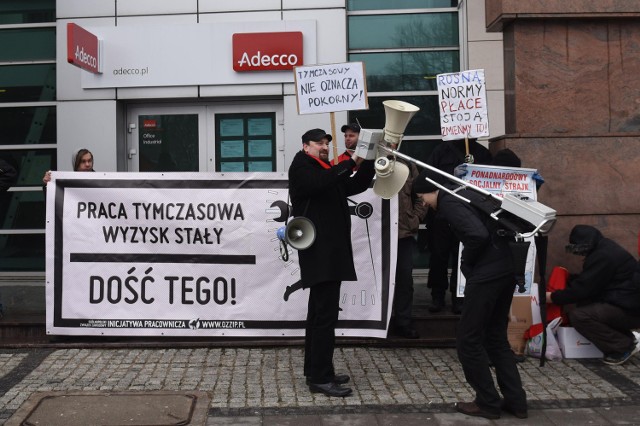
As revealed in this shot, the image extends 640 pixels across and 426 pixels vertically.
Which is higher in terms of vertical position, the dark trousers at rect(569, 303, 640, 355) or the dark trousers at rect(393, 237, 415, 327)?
the dark trousers at rect(393, 237, 415, 327)

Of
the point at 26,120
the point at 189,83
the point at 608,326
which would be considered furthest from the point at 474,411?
the point at 26,120

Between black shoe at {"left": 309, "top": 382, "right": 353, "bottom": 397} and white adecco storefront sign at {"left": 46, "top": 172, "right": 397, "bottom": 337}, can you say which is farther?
white adecco storefront sign at {"left": 46, "top": 172, "right": 397, "bottom": 337}

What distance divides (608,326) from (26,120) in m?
7.79

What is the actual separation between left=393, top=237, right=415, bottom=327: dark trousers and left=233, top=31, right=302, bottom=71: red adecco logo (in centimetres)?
350

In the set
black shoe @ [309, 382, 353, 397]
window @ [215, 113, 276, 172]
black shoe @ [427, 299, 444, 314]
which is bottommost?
black shoe @ [309, 382, 353, 397]

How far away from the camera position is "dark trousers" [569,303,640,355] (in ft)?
24.4

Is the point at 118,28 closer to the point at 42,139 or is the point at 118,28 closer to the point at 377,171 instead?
the point at 42,139

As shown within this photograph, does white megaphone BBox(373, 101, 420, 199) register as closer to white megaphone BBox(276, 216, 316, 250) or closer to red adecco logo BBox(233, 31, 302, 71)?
white megaphone BBox(276, 216, 316, 250)

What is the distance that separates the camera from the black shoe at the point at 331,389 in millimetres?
6457

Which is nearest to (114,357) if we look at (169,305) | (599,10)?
(169,305)

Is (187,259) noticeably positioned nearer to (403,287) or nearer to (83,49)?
(403,287)

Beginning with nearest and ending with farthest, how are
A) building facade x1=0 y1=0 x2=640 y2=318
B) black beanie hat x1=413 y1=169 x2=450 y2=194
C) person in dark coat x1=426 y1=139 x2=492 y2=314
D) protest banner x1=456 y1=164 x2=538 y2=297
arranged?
black beanie hat x1=413 y1=169 x2=450 y2=194
protest banner x1=456 y1=164 x2=538 y2=297
person in dark coat x1=426 y1=139 x2=492 y2=314
building facade x1=0 y1=0 x2=640 y2=318

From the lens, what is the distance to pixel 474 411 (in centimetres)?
601

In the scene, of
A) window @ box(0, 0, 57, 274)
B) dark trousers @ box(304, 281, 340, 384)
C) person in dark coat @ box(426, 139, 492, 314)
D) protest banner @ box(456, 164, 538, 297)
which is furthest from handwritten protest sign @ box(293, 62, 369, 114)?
window @ box(0, 0, 57, 274)
